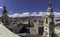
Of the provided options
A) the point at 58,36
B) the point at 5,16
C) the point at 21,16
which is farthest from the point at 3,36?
the point at 21,16

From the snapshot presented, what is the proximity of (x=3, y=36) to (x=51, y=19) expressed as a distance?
31.2 ft

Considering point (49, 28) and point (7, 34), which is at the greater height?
point (7, 34)

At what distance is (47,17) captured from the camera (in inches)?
414

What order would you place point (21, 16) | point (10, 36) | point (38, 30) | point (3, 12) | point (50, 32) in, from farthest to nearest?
1. point (21, 16)
2. point (38, 30)
3. point (3, 12)
4. point (50, 32)
5. point (10, 36)

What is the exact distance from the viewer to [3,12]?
12.7m

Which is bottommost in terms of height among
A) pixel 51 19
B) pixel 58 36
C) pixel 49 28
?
pixel 58 36

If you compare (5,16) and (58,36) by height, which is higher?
(5,16)

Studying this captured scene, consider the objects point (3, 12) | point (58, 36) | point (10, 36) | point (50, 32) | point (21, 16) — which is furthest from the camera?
point (21, 16)

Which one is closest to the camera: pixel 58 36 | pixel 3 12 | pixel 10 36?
pixel 10 36

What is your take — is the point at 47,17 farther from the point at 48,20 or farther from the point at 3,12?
the point at 3,12

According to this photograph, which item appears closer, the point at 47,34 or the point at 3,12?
the point at 47,34

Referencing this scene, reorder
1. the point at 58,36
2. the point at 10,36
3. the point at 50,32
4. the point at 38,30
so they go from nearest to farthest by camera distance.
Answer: the point at 10,36 → the point at 50,32 → the point at 58,36 → the point at 38,30

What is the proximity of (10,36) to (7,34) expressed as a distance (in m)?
0.04

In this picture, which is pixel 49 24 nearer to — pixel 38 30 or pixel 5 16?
pixel 38 30
